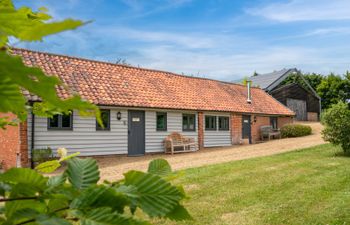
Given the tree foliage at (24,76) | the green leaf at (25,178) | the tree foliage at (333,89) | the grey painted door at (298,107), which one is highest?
the tree foliage at (333,89)

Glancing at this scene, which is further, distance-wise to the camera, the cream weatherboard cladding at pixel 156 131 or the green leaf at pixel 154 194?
the cream weatherboard cladding at pixel 156 131

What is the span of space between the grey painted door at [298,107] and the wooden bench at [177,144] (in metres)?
24.5

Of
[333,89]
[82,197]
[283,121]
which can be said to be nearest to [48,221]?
[82,197]

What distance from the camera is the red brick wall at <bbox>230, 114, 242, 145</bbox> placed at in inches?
Answer: 1090

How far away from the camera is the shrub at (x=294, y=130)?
3064cm

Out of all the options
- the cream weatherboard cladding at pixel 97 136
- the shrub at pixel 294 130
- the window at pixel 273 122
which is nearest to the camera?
the cream weatherboard cladding at pixel 97 136

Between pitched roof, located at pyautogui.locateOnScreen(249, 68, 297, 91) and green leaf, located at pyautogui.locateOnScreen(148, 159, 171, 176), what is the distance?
141ft

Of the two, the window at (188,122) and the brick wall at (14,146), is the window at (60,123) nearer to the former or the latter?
the brick wall at (14,146)

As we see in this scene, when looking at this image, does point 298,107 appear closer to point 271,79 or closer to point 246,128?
point 271,79

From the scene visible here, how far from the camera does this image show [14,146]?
56.1 feet

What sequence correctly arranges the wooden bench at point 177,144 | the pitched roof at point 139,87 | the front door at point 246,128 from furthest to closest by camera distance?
the front door at point 246,128 → the wooden bench at point 177,144 → the pitched roof at point 139,87

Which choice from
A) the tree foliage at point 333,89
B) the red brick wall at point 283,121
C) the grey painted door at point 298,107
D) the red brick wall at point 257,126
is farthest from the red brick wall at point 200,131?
the tree foliage at point 333,89

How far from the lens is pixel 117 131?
20.4 metres

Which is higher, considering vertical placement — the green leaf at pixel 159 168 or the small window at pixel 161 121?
the small window at pixel 161 121
